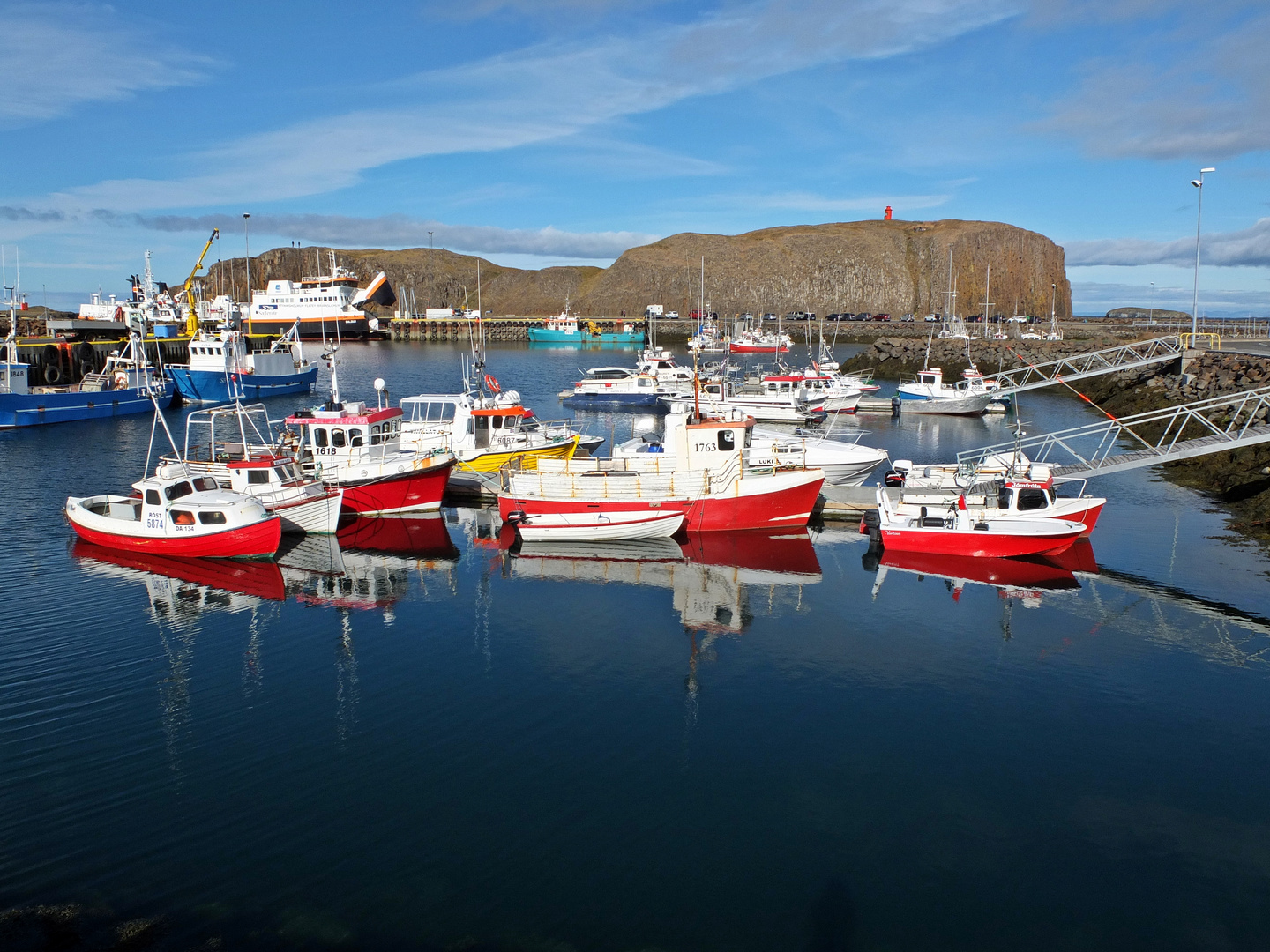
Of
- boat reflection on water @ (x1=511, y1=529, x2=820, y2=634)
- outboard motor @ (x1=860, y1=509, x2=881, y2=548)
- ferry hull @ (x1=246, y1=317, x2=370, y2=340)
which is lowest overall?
boat reflection on water @ (x1=511, y1=529, x2=820, y2=634)

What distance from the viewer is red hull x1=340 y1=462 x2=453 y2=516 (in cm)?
2970

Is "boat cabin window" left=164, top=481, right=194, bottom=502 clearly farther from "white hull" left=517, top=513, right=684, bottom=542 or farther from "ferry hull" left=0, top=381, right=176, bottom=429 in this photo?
"ferry hull" left=0, top=381, right=176, bottom=429

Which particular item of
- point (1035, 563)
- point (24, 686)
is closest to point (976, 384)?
point (1035, 563)

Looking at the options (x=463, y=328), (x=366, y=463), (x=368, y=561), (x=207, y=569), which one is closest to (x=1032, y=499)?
(x=368, y=561)

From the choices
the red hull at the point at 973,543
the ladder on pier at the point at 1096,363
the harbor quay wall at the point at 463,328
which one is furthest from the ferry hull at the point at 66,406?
the harbor quay wall at the point at 463,328

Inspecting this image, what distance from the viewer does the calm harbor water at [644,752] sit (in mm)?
10820

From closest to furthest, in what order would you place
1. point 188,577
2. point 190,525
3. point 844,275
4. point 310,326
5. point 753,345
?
point 188,577, point 190,525, point 753,345, point 310,326, point 844,275

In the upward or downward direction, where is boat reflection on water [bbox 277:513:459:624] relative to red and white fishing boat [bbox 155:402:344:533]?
downward

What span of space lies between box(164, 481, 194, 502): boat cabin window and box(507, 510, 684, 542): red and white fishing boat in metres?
9.44

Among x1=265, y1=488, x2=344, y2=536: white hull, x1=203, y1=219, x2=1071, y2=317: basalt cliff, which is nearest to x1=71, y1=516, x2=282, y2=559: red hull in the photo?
x1=265, y1=488, x2=344, y2=536: white hull

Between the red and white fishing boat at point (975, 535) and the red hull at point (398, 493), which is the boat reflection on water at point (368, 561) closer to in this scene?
the red hull at point (398, 493)

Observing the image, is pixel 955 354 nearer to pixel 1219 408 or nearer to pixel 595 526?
pixel 1219 408

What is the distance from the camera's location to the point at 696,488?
2781cm

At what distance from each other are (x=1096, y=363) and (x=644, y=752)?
65448mm
